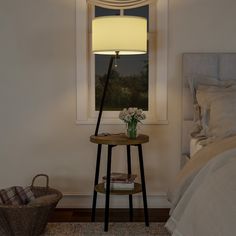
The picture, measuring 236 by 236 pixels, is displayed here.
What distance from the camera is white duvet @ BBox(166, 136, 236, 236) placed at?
1.93 meters

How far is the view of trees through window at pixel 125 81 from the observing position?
406cm

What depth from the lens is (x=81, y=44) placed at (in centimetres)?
388

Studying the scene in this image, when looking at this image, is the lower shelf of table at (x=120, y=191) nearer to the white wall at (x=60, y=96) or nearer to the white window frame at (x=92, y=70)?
the white wall at (x=60, y=96)

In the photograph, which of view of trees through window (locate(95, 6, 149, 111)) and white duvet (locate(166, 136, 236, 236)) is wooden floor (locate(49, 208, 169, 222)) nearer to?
white duvet (locate(166, 136, 236, 236))

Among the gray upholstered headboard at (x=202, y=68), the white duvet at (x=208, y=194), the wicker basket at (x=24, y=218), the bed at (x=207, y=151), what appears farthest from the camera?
the gray upholstered headboard at (x=202, y=68)

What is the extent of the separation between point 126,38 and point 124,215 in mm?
1540

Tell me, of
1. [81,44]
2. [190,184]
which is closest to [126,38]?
[81,44]

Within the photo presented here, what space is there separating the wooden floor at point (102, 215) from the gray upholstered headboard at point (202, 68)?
0.79m

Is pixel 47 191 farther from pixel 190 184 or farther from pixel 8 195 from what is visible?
pixel 190 184

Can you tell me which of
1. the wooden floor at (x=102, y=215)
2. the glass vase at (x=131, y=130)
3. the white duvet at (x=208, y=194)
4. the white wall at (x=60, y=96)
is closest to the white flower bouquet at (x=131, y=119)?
A: the glass vase at (x=131, y=130)

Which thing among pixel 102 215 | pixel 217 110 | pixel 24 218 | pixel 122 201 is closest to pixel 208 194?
pixel 217 110

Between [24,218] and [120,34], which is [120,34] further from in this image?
[24,218]

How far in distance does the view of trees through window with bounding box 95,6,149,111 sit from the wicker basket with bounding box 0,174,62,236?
1217 millimetres

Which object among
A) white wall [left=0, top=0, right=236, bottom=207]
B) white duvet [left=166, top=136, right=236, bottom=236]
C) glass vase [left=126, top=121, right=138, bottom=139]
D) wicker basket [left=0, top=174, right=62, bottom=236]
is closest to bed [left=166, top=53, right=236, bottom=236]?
white duvet [left=166, top=136, right=236, bottom=236]
